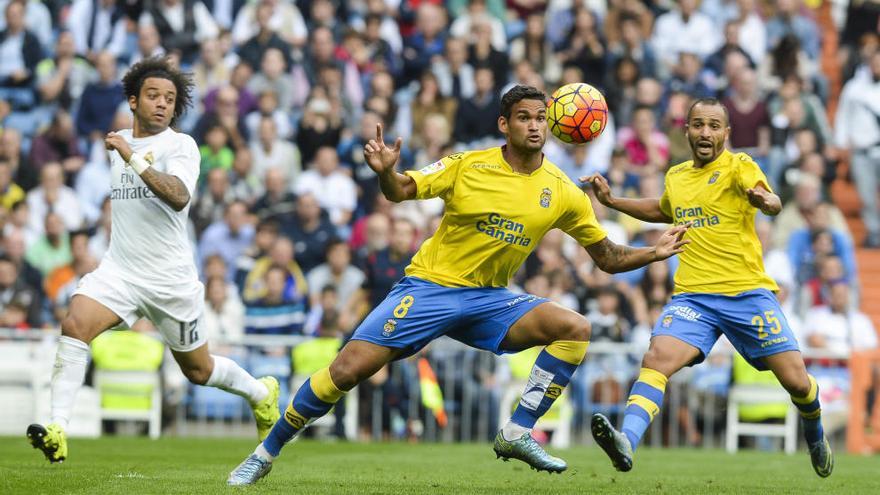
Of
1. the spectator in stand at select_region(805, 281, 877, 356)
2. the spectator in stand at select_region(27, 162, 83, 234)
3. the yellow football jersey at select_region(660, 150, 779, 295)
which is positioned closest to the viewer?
the yellow football jersey at select_region(660, 150, 779, 295)

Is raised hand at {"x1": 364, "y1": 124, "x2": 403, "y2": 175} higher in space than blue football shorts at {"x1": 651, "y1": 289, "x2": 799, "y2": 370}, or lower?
higher

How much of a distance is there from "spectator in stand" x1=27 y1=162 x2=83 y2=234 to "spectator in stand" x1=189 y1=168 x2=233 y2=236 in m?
1.57

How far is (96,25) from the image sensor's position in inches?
917

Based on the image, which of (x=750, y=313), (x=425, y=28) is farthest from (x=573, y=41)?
(x=750, y=313)

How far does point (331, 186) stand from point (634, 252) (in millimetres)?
10596

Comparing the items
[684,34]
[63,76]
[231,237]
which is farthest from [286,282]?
[684,34]

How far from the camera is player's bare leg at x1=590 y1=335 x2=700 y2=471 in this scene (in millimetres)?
9508

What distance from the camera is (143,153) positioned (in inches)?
431

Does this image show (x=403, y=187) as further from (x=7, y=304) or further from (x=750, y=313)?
(x=7, y=304)

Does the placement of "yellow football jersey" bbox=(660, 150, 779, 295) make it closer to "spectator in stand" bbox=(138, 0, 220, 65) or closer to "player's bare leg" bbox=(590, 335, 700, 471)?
"player's bare leg" bbox=(590, 335, 700, 471)

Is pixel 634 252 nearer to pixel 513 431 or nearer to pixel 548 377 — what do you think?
pixel 548 377

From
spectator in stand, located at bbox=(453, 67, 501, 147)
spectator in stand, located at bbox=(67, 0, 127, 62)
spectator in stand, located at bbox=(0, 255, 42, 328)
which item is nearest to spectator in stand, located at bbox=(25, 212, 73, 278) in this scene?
spectator in stand, located at bbox=(0, 255, 42, 328)

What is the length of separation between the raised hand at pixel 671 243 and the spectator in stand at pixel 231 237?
1048 centimetres

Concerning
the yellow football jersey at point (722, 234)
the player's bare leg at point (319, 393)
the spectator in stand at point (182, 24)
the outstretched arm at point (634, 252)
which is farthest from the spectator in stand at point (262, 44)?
the player's bare leg at point (319, 393)
